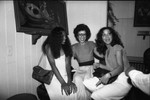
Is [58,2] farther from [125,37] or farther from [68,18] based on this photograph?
[125,37]

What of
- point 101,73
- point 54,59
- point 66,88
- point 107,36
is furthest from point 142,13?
point 66,88

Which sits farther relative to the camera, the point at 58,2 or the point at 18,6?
the point at 58,2

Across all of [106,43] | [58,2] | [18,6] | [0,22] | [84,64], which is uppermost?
[58,2]

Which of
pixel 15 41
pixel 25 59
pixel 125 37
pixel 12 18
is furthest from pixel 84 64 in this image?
pixel 125 37

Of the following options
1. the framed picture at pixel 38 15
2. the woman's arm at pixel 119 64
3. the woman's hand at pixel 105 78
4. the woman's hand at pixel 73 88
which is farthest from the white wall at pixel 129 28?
the woman's hand at pixel 73 88

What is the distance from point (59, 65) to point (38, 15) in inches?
28.8

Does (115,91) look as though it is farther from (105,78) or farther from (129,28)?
(129,28)

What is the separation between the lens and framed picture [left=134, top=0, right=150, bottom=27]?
2934 mm

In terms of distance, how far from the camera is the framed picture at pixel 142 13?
9.62 ft

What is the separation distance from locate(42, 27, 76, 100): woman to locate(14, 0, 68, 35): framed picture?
0.88 feet

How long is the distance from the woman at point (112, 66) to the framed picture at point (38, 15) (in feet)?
2.52

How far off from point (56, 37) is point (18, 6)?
1.82 feet

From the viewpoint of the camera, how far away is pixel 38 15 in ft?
6.30

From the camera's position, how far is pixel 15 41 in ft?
5.60
